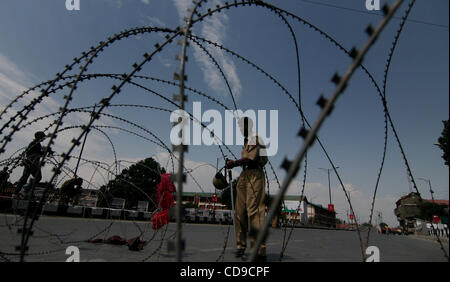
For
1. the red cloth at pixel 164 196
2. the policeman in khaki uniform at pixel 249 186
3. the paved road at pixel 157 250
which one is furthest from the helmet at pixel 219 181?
the red cloth at pixel 164 196

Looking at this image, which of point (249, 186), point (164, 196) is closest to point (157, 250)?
point (249, 186)

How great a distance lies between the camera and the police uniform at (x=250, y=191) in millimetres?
4254

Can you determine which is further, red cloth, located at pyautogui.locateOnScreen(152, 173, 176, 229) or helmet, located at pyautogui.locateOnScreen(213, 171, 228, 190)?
red cloth, located at pyautogui.locateOnScreen(152, 173, 176, 229)

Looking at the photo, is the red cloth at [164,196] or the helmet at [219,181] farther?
the red cloth at [164,196]

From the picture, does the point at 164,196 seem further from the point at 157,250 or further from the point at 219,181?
the point at 157,250

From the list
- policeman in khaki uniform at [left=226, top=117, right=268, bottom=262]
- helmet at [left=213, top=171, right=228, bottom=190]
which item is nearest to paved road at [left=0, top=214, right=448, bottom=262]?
policeman in khaki uniform at [left=226, top=117, right=268, bottom=262]

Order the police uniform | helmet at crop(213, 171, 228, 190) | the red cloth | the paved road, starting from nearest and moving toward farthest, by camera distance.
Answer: the paved road
the police uniform
helmet at crop(213, 171, 228, 190)
the red cloth

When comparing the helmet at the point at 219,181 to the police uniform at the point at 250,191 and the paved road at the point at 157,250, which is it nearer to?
the police uniform at the point at 250,191

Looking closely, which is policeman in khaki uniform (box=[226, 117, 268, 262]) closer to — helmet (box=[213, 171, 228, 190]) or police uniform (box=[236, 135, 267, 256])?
police uniform (box=[236, 135, 267, 256])

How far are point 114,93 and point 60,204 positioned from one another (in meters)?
13.7

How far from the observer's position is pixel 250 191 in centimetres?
436

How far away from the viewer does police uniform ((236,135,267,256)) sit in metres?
4.25

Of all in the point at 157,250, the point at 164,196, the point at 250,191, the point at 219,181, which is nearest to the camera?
the point at 157,250

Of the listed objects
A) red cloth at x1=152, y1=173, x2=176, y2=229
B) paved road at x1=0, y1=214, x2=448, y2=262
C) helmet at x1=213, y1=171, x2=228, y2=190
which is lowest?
paved road at x1=0, y1=214, x2=448, y2=262
